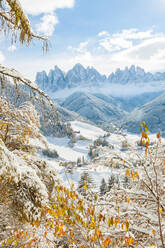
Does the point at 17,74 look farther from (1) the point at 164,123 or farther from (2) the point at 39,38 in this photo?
(1) the point at 164,123

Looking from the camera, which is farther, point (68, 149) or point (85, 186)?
point (68, 149)

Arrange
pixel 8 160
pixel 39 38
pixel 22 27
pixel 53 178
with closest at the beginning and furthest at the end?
pixel 8 160
pixel 22 27
pixel 39 38
pixel 53 178

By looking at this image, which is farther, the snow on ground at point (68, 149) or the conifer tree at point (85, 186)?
the snow on ground at point (68, 149)

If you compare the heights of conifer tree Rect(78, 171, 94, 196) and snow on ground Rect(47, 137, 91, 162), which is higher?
conifer tree Rect(78, 171, 94, 196)

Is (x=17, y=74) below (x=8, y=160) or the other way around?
the other way around

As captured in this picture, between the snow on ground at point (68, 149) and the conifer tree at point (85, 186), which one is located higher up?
the conifer tree at point (85, 186)

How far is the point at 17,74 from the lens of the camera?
340cm

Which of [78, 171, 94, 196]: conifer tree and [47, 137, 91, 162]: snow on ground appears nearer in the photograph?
[78, 171, 94, 196]: conifer tree

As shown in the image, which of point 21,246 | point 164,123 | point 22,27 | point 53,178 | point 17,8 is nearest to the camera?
point 17,8

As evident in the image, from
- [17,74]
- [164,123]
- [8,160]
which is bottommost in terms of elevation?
[164,123]

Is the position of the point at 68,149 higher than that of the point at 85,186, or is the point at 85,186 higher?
the point at 85,186

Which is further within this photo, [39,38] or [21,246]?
[21,246]

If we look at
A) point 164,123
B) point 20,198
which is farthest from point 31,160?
point 164,123

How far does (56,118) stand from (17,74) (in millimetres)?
1204
